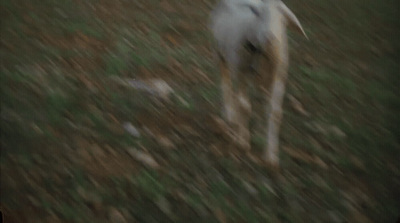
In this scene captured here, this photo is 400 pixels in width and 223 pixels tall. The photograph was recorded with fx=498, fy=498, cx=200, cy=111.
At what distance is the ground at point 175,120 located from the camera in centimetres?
100

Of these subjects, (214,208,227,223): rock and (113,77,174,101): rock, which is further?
(113,77,174,101): rock

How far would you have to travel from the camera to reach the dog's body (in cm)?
100

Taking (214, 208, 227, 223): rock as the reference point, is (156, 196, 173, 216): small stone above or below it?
above

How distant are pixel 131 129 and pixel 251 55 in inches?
11.8

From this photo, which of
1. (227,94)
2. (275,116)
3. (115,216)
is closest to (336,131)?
(275,116)

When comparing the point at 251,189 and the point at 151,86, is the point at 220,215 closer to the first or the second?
the point at 251,189

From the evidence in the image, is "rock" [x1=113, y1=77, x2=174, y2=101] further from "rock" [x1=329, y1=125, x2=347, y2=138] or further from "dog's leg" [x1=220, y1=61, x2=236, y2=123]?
"rock" [x1=329, y1=125, x2=347, y2=138]

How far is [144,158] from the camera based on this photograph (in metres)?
1.04

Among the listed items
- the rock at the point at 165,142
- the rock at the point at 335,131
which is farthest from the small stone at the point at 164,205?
the rock at the point at 335,131

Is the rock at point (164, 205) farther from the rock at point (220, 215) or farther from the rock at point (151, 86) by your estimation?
the rock at point (151, 86)

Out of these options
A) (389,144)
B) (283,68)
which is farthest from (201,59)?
(389,144)

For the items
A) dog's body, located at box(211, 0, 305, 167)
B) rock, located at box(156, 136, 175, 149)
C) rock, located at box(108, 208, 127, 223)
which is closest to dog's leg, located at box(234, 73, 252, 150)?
dog's body, located at box(211, 0, 305, 167)

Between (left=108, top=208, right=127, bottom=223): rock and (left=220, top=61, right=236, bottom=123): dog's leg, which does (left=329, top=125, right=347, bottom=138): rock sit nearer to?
(left=220, top=61, right=236, bottom=123): dog's leg

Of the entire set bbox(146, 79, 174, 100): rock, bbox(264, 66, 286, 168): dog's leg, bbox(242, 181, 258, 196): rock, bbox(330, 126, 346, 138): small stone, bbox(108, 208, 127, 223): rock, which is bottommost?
bbox(330, 126, 346, 138): small stone
